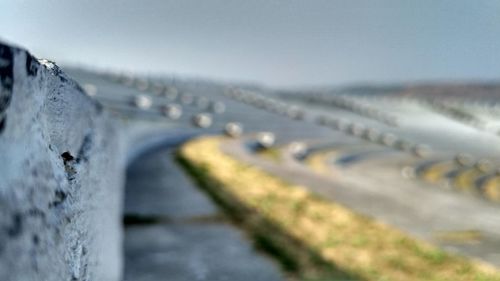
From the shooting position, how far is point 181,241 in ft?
14.6

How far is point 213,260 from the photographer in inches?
160

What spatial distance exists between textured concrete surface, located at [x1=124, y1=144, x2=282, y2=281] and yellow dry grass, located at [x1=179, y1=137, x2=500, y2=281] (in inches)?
12.8

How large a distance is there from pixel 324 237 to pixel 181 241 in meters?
1.67

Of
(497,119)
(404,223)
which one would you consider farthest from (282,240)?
(497,119)

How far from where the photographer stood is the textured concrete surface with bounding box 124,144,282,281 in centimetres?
376

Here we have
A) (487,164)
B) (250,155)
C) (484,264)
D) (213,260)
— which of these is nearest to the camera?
(213,260)

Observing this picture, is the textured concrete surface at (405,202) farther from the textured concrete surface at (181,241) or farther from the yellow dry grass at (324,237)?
the textured concrete surface at (181,241)

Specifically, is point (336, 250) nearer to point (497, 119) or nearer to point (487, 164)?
point (487, 164)

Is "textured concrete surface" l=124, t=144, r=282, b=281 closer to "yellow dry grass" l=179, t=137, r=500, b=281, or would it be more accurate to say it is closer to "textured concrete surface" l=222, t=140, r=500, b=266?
"yellow dry grass" l=179, t=137, r=500, b=281

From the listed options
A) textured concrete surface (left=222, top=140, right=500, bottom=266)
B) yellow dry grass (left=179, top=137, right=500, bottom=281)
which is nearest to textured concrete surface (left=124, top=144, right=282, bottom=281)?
→ yellow dry grass (left=179, top=137, right=500, bottom=281)

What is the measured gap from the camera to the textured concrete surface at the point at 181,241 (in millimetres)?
3762

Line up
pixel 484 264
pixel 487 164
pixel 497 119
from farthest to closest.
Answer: pixel 497 119, pixel 487 164, pixel 484 264

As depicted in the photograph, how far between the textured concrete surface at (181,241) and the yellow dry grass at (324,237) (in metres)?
0.32

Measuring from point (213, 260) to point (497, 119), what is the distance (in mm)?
19429
